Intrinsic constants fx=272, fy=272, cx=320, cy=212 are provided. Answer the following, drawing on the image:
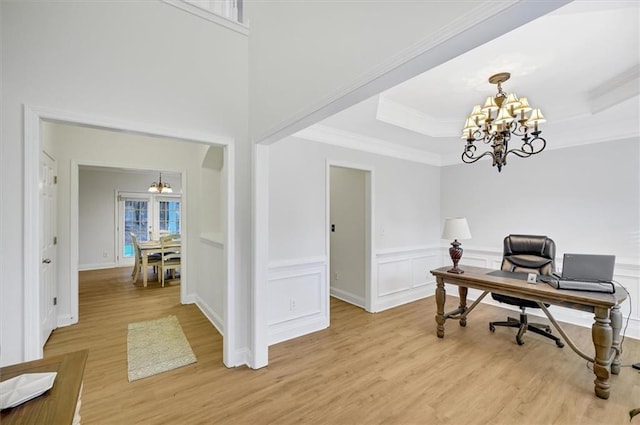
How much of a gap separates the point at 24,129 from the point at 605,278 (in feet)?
14.6

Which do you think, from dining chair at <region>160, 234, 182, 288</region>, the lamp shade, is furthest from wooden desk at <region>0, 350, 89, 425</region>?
dining chair at <region>160, 234, 182, 288</region>

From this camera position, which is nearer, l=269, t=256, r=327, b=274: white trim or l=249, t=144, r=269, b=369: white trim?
l=249, t=144, r=269, b=369: white trim

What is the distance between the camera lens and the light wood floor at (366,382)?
190 centimetres

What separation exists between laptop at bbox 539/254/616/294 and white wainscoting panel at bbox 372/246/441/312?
1.93m

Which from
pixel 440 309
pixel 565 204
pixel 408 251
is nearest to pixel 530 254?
pixel 565 204

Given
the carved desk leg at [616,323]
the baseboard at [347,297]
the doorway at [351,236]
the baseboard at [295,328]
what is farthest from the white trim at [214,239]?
the carved desk leg at [616,323]

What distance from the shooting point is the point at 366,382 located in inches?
89.4

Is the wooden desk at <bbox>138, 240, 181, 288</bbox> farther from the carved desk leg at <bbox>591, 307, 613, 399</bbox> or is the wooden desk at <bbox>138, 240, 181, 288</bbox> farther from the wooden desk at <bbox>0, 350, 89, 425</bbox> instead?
the carved desk leg at <bbox>591, 307, 613, 399</bbox>

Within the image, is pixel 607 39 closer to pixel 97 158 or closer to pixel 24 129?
pixel 24 129

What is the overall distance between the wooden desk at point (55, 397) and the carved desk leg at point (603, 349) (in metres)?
3.22

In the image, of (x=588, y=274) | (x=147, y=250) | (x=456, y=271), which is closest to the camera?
(x=588, y=274)

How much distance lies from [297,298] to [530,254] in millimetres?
2756

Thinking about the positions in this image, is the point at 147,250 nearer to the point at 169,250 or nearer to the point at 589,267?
the point at 169,250

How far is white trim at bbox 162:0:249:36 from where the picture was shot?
7.39 ft
